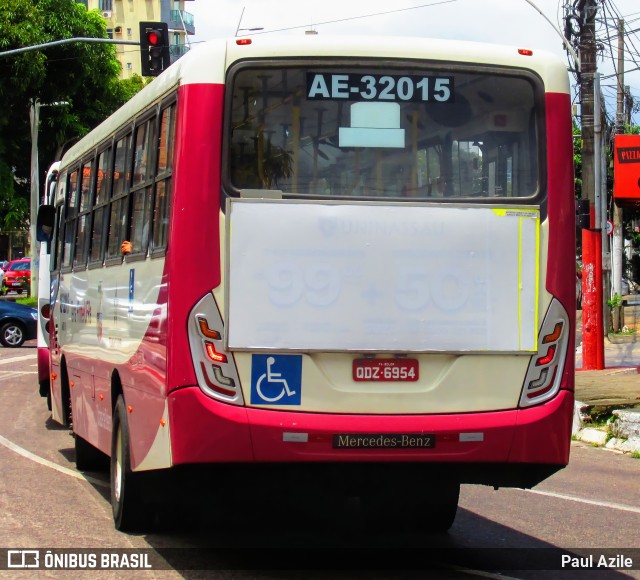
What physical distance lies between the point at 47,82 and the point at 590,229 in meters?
30.0

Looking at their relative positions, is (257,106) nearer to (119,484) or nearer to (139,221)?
(139,221)

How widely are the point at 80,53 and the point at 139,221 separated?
37896mm

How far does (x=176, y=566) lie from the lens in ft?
24.9

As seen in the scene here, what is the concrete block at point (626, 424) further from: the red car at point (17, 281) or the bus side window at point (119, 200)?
the red car at point (17, 281)

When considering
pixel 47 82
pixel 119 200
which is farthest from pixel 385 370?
pixel 47 82

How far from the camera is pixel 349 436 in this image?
6.89m

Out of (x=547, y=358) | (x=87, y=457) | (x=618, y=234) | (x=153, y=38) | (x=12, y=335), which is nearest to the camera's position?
(x=547, y=358)

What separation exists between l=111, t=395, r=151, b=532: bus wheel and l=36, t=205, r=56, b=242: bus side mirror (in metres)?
5.02

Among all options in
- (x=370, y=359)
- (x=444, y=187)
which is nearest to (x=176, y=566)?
(x=370, y=359)

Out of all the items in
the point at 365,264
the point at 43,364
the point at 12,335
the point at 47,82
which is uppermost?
the point at 47,82

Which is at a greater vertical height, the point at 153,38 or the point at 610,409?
the point at 153,38

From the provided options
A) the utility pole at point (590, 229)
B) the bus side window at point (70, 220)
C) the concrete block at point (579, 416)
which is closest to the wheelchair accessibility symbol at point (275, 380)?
the bus side window at point (70, 220)

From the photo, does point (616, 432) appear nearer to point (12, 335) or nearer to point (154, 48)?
point (154, 48)

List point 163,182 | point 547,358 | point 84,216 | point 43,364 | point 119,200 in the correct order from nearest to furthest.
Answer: point 547,358 → point 163,182 → point 119,200 → point 84,216 → point 43,364
